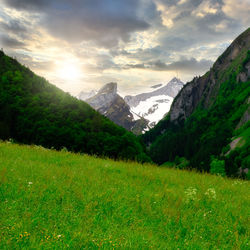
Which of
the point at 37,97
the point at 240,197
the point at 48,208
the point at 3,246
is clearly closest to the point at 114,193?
the point at 48,208

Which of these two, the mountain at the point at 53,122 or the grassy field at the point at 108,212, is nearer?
the grassy field at the point at 108,212

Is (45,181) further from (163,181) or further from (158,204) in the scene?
(163,181)

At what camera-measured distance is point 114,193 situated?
25.9ft

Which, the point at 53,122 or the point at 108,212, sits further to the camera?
the point at 53,122

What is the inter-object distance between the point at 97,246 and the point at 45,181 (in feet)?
13.1

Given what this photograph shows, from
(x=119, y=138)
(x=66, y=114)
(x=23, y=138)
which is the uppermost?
(x=66, y=114)

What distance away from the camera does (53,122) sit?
87.2 meters

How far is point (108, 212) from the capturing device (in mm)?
6703

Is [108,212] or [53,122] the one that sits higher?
[53,122]

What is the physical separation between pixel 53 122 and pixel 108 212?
85.2 meters

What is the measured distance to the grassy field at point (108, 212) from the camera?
524 centimetres

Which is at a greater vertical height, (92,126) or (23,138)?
(92,126)

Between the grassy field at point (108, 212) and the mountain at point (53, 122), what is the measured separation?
5780 cm

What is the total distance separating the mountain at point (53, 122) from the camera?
79.4 meters
